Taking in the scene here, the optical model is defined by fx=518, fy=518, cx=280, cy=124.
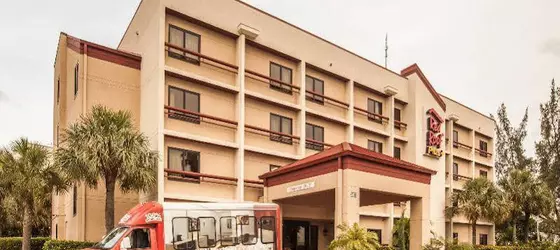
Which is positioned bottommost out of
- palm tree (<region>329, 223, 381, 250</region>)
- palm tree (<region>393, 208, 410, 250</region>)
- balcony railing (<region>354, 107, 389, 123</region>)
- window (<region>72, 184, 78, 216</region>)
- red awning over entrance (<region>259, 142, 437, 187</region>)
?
palm tree (<region>393, 208, 410, 250</region>)

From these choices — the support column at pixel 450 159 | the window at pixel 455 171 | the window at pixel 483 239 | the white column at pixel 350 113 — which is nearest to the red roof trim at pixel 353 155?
the white column at pixel 350 113

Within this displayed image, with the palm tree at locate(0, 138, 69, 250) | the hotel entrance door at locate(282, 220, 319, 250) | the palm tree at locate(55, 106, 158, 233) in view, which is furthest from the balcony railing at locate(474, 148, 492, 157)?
the palm tree at locate(0, 138, 69, 250)

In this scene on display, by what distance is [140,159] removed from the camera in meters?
22.2

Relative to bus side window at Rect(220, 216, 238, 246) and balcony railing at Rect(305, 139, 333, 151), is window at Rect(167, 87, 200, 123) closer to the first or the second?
bus side window at Rect(220, 216, 238, 246)

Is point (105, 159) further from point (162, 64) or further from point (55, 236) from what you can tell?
point (55, 236)

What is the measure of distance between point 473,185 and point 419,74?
9.64 metres

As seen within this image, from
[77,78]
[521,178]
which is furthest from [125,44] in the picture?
[521,178]

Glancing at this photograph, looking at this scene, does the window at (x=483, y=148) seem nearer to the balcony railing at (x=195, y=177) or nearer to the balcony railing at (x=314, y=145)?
the balcony railing at (x=314, y=145)

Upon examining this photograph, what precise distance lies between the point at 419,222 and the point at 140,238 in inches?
509

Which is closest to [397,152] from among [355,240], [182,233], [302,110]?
[302,110]

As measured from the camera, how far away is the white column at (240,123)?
27.5 metres

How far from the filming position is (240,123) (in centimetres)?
2786

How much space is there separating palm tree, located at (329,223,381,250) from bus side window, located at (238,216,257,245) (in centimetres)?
313

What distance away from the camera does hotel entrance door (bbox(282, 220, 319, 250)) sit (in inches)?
1232
